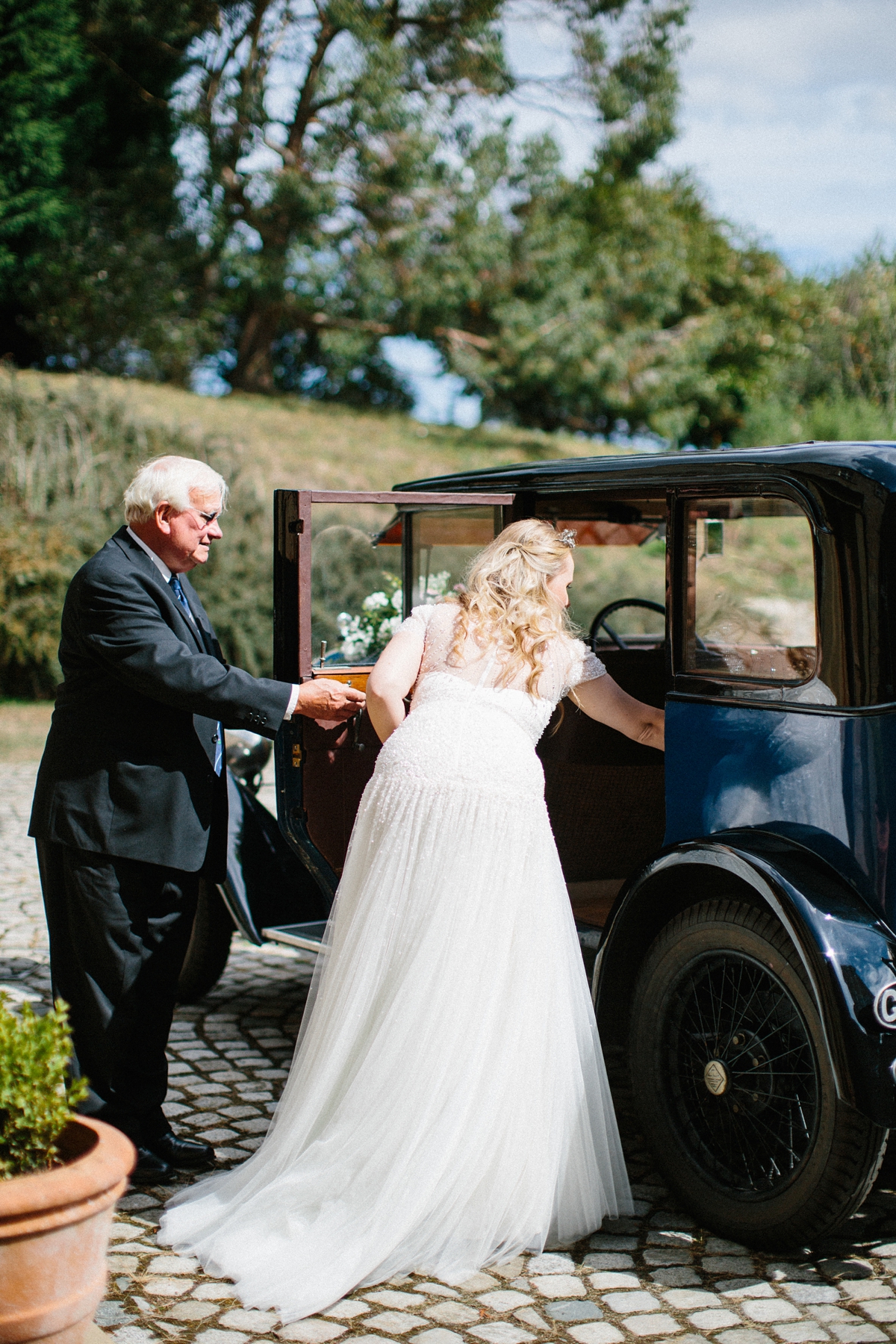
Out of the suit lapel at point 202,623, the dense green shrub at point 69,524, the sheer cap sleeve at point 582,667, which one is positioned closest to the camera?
the sheer cap sleeve at point 582,667

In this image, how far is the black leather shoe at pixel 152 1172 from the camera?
346cm

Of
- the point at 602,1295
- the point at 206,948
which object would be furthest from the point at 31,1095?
the point at 206,948

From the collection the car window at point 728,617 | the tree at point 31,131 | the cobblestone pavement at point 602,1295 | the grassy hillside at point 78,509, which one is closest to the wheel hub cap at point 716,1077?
the cobblestone pavement at point 602,1295

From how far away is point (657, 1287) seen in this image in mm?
2883

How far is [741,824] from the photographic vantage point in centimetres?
316

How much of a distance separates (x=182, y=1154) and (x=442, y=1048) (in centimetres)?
103

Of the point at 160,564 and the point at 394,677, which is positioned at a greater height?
the point at 160,564

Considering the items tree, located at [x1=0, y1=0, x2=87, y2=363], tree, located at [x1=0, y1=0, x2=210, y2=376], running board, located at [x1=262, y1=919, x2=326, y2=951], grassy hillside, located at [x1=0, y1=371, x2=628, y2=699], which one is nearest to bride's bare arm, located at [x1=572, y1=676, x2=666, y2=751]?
running board, located at [x1=262, y1=919, x2=326, y2=951]

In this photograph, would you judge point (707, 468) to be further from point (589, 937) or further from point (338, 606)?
point (338, 606)

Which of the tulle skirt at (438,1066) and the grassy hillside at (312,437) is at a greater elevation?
the grassy hillside at (312,437)

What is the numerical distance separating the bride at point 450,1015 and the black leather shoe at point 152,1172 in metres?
0.22

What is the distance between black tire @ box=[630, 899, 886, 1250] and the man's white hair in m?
1.85

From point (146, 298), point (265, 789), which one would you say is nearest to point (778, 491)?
point (265, 789)

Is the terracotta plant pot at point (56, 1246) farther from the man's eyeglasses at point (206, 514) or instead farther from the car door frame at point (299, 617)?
the car door frame at point (299, 617)
